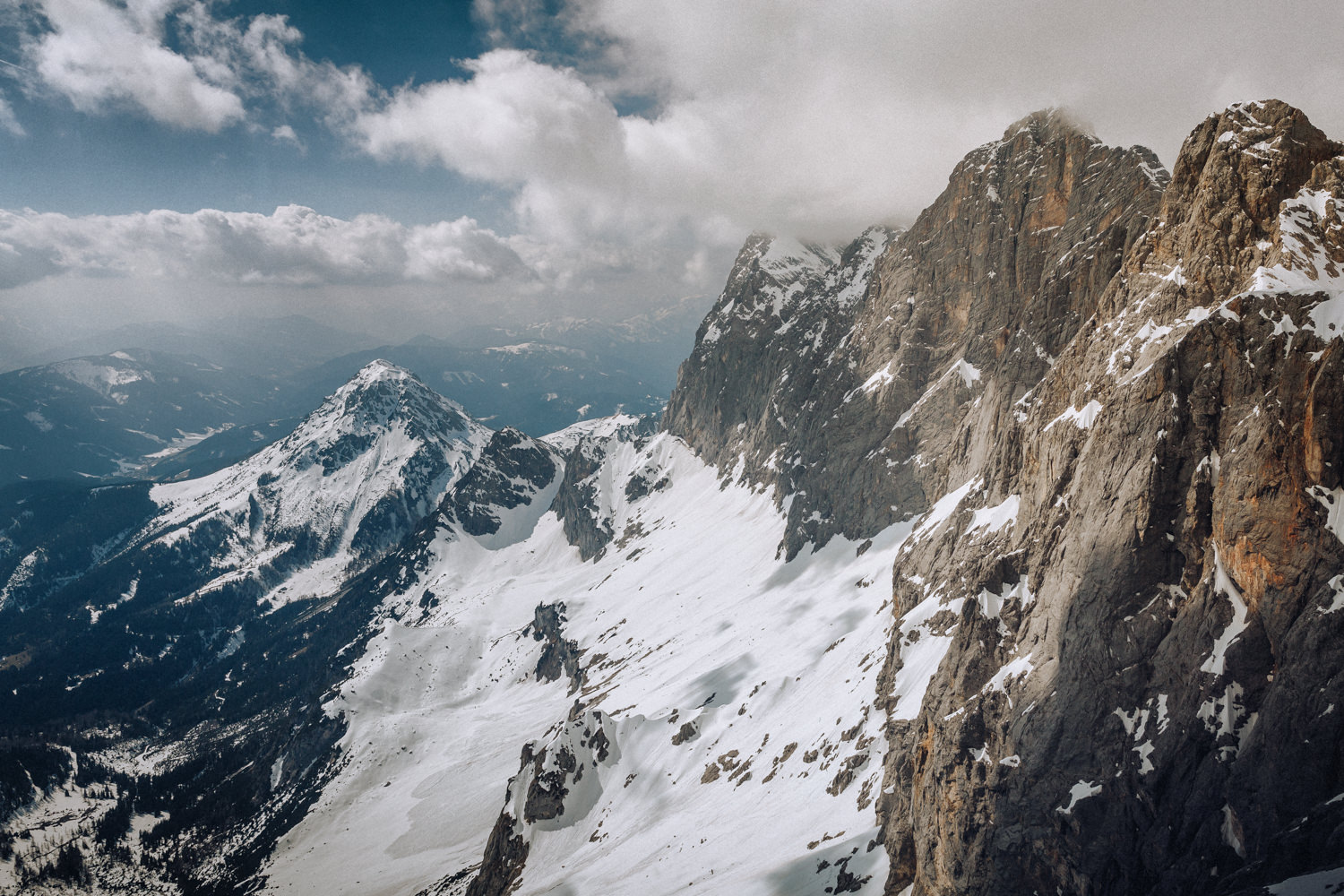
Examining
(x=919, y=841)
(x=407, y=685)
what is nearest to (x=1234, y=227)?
(x=919, y=841)

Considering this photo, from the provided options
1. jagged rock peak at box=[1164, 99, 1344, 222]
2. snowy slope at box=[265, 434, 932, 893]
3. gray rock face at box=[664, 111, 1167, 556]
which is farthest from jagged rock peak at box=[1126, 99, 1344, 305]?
snowy slope at box=[265, 434, 932, 893]

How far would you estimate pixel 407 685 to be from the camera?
590 feet

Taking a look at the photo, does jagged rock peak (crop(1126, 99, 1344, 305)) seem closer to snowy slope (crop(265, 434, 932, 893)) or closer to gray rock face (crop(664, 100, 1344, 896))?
gray rock face (crop(664, 100, 1344, 896))

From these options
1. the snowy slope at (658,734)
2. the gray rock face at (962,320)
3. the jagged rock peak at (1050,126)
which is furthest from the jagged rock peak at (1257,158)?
the jagged rock peak at (1050,126)

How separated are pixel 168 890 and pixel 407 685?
63060 mm

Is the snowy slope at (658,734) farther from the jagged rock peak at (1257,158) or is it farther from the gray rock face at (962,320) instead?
the jagged rock peak at (1257,158)

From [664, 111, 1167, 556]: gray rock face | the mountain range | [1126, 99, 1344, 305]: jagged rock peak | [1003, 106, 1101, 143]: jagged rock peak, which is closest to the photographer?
the mountain range

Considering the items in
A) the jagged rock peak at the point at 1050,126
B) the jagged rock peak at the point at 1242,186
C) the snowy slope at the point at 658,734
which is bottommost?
the snowy slope at the point at 658,734

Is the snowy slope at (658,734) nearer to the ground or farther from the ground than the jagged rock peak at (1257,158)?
nearer to the ground

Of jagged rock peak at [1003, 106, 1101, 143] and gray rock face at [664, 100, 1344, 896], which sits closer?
gray rock face at [664, 100, 1344, 896]

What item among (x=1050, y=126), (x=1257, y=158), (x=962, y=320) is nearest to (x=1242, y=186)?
(x=1257, y=158)

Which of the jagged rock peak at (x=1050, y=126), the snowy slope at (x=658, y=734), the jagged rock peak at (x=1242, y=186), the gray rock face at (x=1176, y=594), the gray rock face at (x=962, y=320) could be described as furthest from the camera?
the jagged rock peak at (x=1050, y=126)

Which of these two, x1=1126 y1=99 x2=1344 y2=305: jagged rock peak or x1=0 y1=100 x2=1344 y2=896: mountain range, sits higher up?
x1=1126 y1=99 x2=1344 y2=305: jagged rock peak

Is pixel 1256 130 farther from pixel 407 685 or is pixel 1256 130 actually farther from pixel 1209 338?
pixel 407 685
